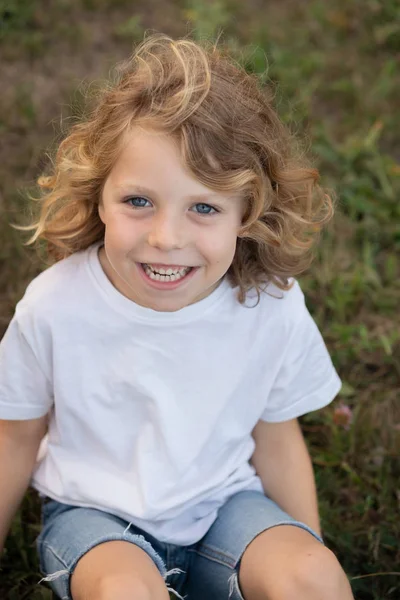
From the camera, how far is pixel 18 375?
5.65 ft

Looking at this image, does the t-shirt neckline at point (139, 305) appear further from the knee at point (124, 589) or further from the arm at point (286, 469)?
the knee at point (124, 589)

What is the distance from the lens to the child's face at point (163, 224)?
1.53 meters

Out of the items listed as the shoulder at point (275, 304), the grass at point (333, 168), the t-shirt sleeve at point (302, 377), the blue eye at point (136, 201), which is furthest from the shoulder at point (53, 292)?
the grass at point (333, 168)

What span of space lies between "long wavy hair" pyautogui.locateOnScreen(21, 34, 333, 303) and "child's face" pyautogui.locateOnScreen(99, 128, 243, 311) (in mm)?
30

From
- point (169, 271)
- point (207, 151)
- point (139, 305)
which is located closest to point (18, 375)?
point (139, 305)

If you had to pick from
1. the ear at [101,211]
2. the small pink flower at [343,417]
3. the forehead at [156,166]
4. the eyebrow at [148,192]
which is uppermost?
the forehead at [156,166]

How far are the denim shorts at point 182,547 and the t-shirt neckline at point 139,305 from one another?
429 millimetres

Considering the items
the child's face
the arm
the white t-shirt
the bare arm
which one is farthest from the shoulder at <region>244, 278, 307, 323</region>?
the bare arm

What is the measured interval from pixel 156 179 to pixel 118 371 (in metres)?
0.43

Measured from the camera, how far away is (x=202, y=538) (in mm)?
1885

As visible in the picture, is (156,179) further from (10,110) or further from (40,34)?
(40,34)

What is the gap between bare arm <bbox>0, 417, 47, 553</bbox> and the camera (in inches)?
70.1

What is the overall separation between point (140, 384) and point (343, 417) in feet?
2.77

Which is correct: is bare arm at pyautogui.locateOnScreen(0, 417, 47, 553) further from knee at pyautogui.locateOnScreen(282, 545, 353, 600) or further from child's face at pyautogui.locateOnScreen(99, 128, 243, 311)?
knee at pyautogui.locateOnScreen(282, 545, 353, 600)
